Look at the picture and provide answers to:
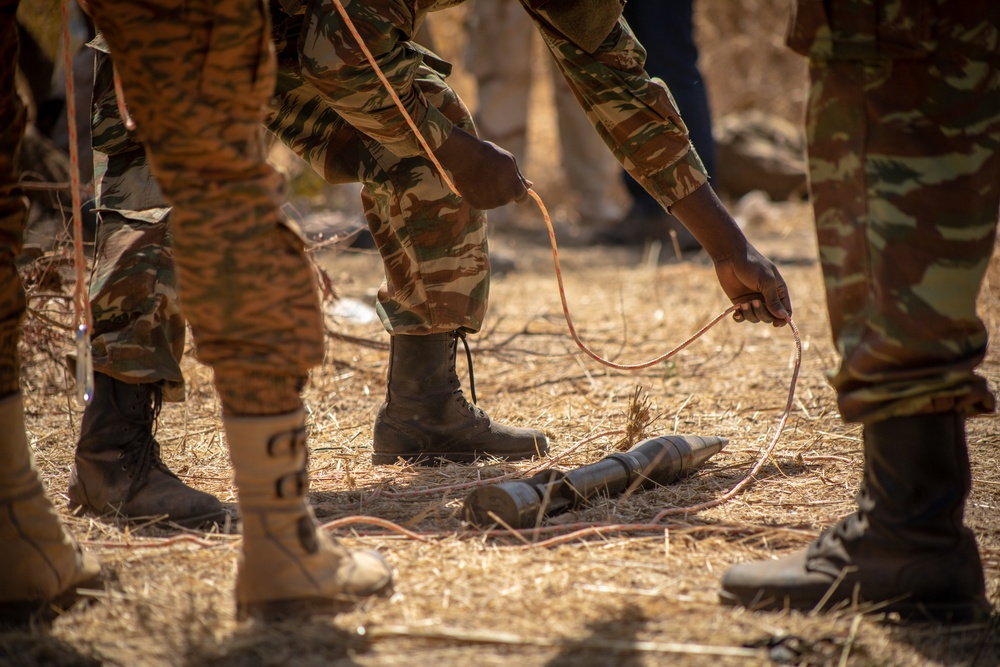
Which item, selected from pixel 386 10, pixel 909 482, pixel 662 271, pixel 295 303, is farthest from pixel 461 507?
pixel 662 271

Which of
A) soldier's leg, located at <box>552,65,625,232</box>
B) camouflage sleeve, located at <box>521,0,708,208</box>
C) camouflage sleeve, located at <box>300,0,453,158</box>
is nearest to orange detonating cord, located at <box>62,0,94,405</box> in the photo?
camouflage sleeve, located at <box>300,0,453,158</box>

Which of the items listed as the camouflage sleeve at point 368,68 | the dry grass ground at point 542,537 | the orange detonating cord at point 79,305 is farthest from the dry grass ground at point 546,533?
the camouflage sleeve at point 368,68

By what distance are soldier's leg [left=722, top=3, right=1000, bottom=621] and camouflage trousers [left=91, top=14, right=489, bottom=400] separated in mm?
1077

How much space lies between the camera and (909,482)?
1.46m

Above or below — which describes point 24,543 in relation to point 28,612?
above

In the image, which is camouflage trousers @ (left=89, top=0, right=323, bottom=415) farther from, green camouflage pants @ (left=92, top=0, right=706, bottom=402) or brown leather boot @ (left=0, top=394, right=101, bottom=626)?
green camouflage pants @ (left=92, top=0, right=706, bottom=402)

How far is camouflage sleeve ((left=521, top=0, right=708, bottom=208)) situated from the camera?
2.18 meters

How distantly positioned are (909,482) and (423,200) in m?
1.32

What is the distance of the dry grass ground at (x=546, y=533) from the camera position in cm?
140

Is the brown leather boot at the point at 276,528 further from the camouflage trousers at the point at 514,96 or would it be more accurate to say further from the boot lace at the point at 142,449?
the camouflage trousers at the point at 514,96

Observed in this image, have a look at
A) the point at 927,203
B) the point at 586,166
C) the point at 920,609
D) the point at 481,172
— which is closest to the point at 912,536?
the point at 920,609

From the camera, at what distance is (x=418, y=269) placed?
2.37 metres

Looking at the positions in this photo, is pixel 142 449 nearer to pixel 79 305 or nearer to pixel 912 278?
pixel 79 305

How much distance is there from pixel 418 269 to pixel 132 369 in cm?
75
